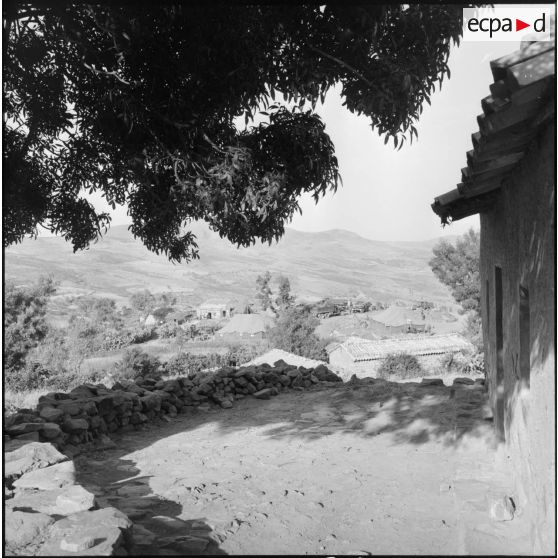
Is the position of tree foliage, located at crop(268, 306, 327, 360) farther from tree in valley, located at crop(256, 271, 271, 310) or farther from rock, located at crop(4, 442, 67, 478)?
rock, located at crop(4, 442, 67, 478)

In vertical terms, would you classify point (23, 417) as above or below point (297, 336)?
above

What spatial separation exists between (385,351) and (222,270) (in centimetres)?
7153

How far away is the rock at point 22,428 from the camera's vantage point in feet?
19.7

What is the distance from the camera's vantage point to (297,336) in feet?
98.4

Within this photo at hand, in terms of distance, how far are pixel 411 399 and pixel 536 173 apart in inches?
244

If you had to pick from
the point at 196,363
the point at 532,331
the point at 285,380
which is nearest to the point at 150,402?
the point at 285,380

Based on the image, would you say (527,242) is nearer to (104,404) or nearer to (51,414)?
(51,414)

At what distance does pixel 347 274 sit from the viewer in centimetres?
10325

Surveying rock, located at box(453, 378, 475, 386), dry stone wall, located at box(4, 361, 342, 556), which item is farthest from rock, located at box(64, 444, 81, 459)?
rock, located at box(453, 378, 475, 386)

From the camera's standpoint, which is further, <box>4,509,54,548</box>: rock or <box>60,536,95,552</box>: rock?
<box>4,509,54,548</box>: rock

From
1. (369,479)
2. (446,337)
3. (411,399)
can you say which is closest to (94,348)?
(446,337)

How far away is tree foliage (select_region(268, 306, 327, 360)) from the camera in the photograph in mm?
28859

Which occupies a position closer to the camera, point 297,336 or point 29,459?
point 29,459

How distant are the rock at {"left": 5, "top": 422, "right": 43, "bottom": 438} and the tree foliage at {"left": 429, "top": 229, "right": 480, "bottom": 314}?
2169 centimetres
